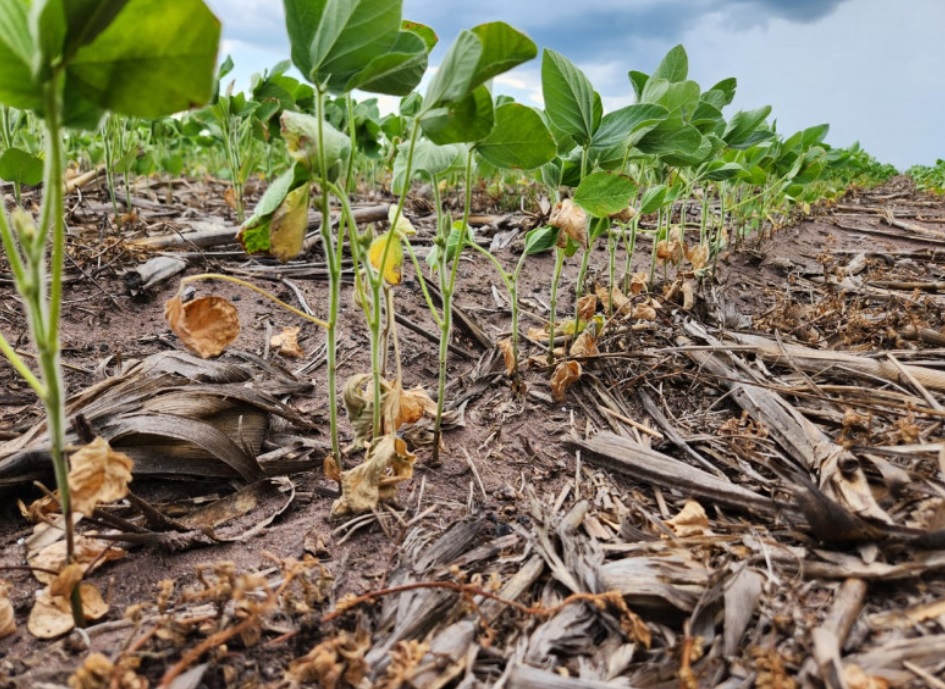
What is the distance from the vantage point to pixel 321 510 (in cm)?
134

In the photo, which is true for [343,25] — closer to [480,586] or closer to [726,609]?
[480,586]

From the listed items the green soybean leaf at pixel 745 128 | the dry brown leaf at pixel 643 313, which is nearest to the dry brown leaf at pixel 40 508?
the dry brown leaf at pixel 643 313

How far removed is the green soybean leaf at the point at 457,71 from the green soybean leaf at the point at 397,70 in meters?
0.06

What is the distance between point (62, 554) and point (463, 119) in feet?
3.40

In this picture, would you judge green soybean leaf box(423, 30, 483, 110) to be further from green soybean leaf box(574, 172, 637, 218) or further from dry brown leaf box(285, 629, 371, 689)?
dry brown leaf box(285, 629, 371, 689)

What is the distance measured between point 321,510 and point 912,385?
157 centimetres

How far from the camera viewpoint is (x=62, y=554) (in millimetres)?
1117

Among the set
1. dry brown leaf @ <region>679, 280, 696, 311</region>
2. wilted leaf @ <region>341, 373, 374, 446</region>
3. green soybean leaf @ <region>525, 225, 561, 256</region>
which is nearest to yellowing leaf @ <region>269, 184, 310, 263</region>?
wilted leaf @ <region>341, 373, 374, 446</region>

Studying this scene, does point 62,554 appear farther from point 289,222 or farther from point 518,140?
point 518,140

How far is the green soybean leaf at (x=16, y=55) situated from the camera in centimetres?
76

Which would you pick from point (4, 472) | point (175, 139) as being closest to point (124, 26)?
point (4, 472)

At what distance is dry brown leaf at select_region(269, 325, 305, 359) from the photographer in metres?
2.06

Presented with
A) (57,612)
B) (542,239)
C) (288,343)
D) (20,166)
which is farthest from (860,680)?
(20,166)

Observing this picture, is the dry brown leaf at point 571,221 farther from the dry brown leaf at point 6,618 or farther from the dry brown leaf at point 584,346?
the dry brown leaf at point 6,618
